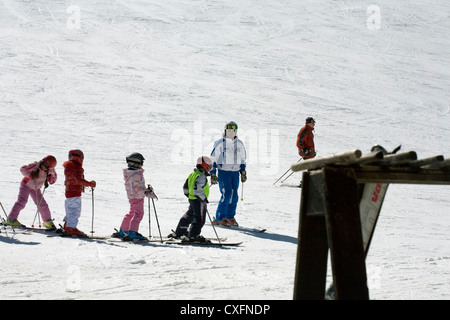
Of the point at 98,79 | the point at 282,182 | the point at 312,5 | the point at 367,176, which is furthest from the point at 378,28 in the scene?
the point at 367,176

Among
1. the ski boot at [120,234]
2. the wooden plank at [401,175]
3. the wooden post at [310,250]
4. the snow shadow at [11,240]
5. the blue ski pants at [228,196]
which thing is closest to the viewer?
the wooden plank at [401,175]

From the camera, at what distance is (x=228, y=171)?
10.8 m

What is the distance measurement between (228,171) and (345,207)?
736cm

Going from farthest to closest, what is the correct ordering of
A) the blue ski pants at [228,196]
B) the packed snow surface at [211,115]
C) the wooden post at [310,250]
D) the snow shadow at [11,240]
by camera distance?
the blue ski pants at [228,196]
the snow shadow at [11,240]
the packed snow surface at [211,115]
the wooden post at [310,250]

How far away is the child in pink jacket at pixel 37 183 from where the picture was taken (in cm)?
963

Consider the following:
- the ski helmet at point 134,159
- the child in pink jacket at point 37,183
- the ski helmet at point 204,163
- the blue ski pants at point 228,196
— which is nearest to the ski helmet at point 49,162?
the child in pink jacket at point 37,183

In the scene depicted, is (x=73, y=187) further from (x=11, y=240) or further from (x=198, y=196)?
(x=198, y=196)

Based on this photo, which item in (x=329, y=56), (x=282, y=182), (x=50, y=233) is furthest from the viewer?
(x=329, y=56)

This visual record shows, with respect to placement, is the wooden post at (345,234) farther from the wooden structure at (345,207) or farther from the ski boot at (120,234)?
the ski boot at (120,234)

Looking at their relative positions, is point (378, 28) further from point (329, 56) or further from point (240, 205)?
point (240, 205)

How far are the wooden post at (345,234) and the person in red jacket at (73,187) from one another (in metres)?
6.10

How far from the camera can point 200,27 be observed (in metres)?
36.8

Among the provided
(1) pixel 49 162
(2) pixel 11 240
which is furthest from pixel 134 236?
(1) pixel 49 162

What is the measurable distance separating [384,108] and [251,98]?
482cm
